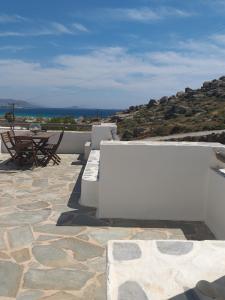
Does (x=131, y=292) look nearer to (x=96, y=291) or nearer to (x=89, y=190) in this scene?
(x=96, y=291)

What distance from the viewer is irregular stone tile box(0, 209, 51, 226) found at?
4.02 metres

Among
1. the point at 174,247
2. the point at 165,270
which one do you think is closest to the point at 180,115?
the point at 174,247

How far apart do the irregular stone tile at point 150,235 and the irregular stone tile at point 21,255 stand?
109 cm

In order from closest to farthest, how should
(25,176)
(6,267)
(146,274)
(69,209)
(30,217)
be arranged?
(146,274) < (6,267) < (30,217) < (69,209) < (25,176)

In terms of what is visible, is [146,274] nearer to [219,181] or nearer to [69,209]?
[219,181]

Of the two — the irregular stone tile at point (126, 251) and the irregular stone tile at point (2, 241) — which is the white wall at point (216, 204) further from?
the irregular stone tile at point (2, 241)

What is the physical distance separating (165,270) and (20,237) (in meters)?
2.06

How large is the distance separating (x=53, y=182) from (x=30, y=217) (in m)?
1.84

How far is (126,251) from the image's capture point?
208 centimetres

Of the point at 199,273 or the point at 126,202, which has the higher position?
the point at 199,273

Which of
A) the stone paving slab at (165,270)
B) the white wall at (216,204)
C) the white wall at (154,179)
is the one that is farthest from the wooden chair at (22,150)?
the stone paving slab at (165,270)

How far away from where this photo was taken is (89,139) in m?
9.38

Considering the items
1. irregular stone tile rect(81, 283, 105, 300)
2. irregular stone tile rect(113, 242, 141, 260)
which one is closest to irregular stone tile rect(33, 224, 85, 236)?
irregular stone tile rect(81, 283, 105, 300)

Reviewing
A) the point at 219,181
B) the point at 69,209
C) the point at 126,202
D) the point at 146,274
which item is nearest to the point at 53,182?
the point at 69,209
